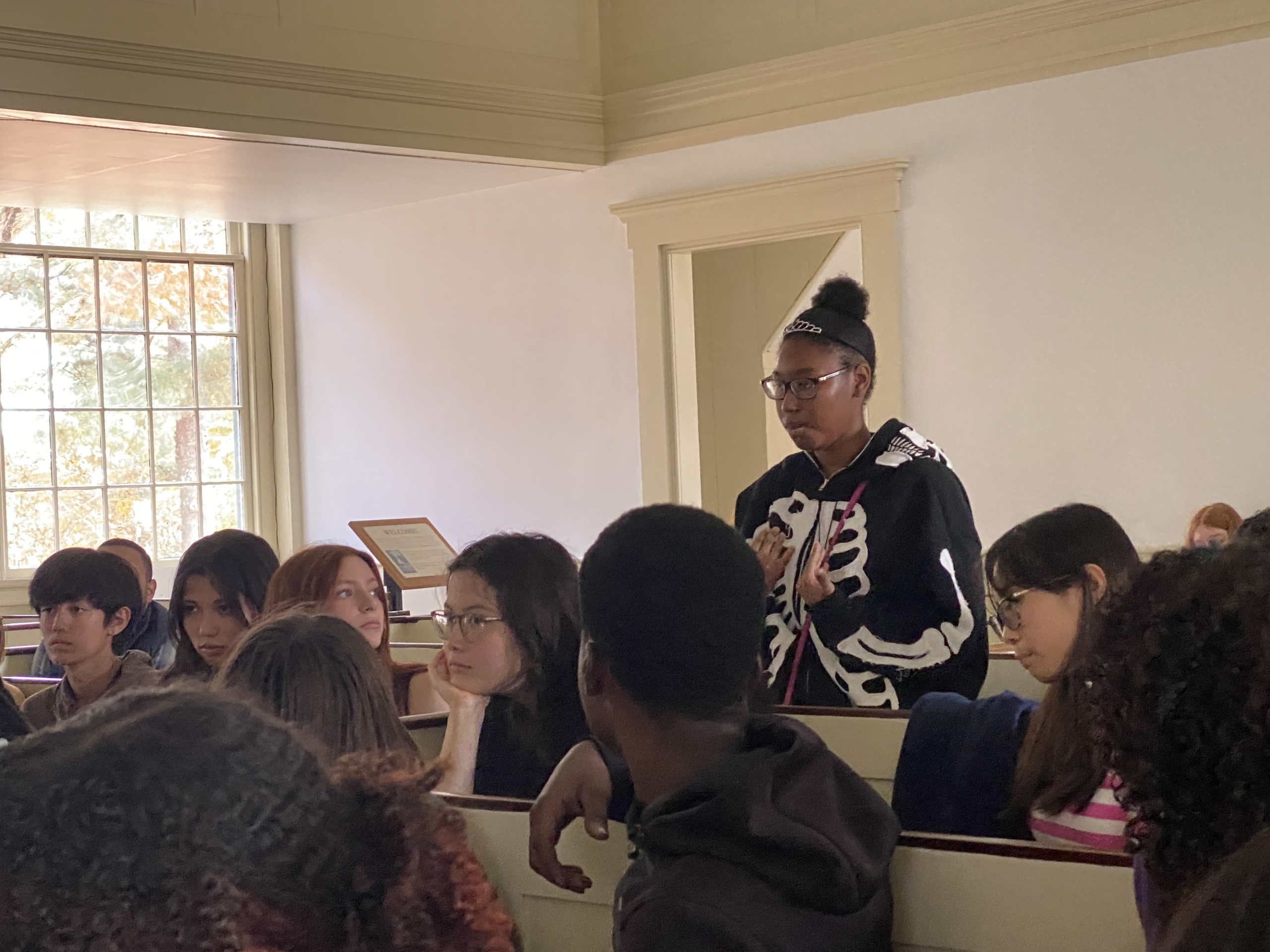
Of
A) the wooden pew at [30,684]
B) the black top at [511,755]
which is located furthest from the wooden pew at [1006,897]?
the wooden pew at [30,684]

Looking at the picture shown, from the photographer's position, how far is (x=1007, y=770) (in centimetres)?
262

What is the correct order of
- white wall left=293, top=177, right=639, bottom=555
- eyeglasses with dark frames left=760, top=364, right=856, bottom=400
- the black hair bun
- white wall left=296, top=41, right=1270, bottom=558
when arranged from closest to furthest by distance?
eyeglasses with dark frames left=760, top=364, right=856, bottom=400 < the black hair bun < white wall left=296, top=41, right=1270, bottom=558 < white wall left=293, top=177, right=639, bottom=555

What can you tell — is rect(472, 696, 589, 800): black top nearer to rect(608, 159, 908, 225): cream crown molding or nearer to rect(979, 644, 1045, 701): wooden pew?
rect(979, 644, 1045, 701): wooden pew

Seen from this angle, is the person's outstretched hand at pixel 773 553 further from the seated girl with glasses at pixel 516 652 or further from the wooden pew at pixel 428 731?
the wooden pew at pixel 428 731

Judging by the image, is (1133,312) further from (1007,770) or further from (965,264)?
(1007,770)

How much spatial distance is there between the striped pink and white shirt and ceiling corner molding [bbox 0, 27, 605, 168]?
4818 mm

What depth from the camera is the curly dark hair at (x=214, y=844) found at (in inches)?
34.6

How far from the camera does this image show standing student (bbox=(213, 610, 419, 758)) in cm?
228

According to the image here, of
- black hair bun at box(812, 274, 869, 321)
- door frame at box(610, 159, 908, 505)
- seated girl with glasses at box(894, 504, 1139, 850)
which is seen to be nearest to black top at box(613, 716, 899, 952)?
seated girl with glasses at box(894, 504, 1139, 850)

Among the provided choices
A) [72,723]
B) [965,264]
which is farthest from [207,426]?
[72,723]

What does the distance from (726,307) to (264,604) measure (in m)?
5.54

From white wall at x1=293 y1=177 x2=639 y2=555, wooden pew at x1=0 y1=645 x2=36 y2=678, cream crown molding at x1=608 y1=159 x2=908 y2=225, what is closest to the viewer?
wooden pew at x1=0 y1=645 x2=36 y2=678

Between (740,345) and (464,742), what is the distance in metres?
5.90

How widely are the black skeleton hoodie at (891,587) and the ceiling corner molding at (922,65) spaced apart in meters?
2.98
